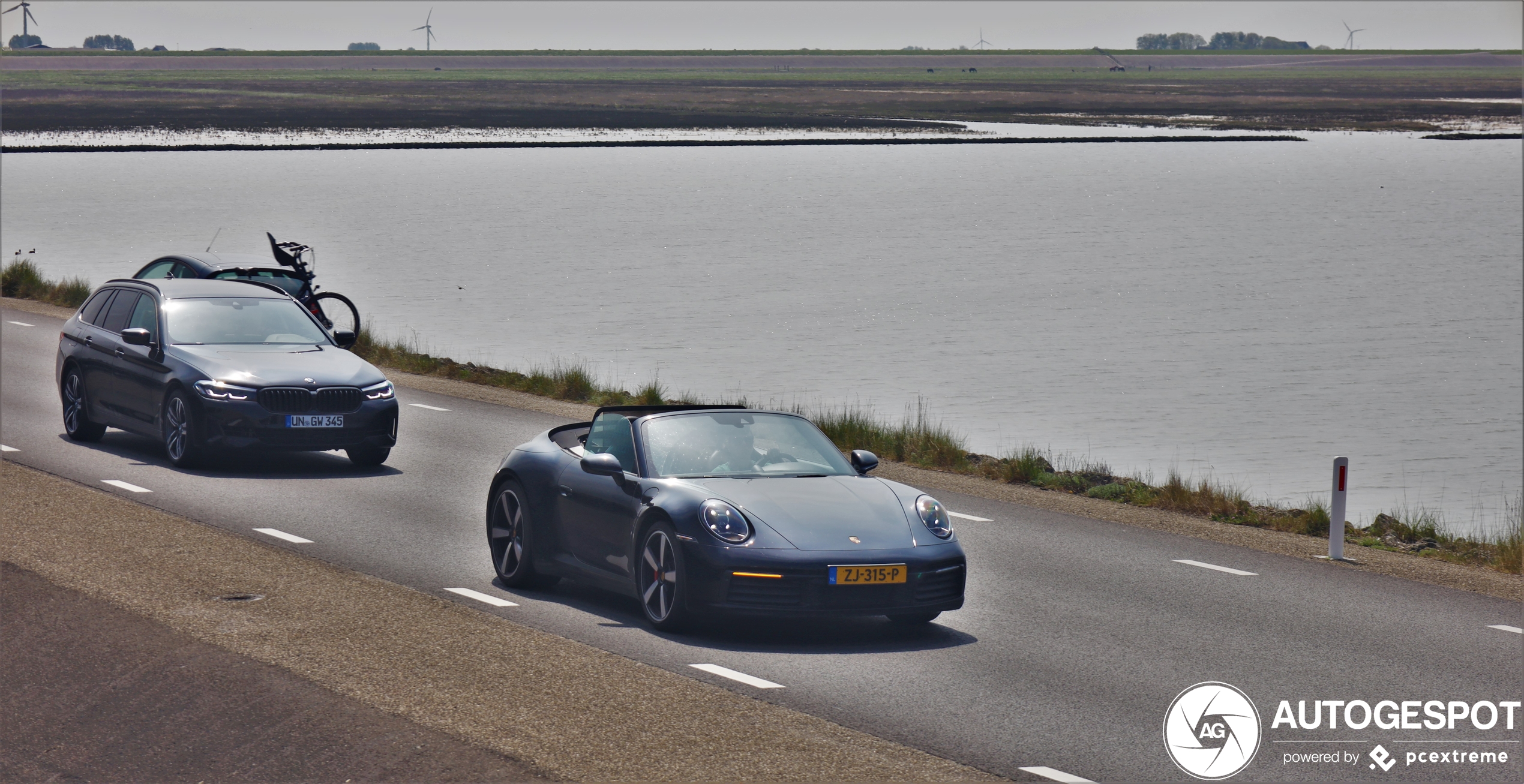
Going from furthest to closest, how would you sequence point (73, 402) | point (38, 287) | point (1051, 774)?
point (38, 287)
point (73, 402)
point (1051, 774)

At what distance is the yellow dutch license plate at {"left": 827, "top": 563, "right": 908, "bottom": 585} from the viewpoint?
1039cm

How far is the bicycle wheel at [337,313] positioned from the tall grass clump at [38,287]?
5.19 meters

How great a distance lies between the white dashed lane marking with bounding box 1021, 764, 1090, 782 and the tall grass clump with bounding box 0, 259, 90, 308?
3276 cm

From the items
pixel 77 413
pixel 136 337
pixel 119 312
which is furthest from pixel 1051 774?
pixel 77 413

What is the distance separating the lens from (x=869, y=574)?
34.3 ft

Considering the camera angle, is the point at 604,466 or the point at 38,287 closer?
the point at 604,466

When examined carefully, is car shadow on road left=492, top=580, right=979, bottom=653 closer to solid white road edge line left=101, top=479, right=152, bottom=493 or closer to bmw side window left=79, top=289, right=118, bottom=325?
solid white road edge line left=101, top=479, right=152, bottom=493

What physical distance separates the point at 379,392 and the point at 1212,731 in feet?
36.1

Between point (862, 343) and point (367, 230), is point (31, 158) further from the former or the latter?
point (862, 343)

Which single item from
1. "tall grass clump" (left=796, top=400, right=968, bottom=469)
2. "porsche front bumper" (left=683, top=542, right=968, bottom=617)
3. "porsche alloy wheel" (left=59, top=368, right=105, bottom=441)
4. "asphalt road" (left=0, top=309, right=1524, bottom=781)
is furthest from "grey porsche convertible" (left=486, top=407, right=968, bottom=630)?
"porsche alloy wheel" (left=59, top=368, right=105, bottom=441)

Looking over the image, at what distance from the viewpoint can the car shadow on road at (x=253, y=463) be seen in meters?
17.7

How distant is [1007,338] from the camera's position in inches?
1508

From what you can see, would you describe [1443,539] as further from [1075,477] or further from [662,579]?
[662,579]

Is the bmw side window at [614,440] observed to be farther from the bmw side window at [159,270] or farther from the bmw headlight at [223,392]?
the bmw side window at [159,270]
